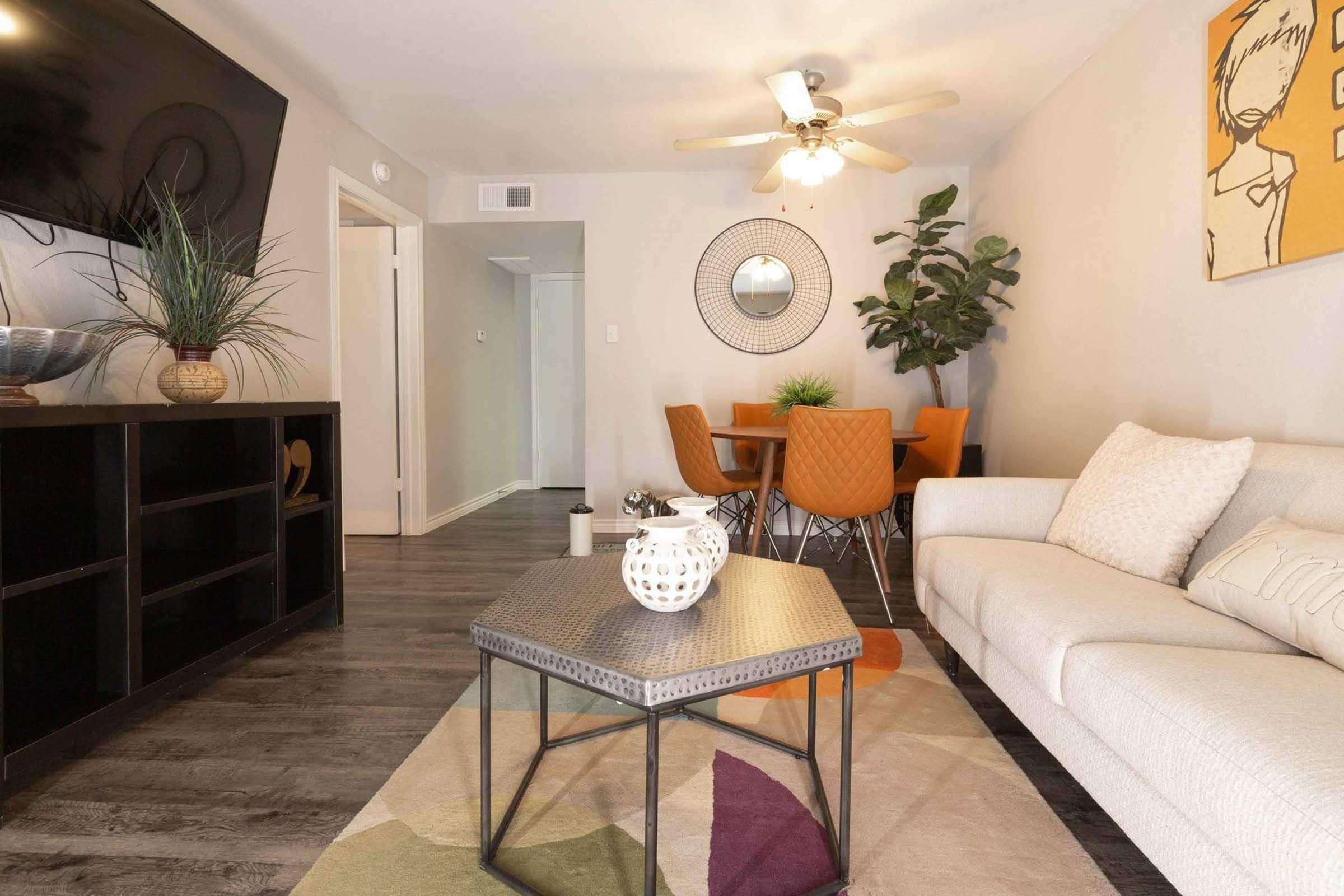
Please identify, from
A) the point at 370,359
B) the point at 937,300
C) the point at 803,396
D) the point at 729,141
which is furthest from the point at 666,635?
the point at 370,359

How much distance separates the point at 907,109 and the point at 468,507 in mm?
4030

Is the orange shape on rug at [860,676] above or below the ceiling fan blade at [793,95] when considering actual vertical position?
below

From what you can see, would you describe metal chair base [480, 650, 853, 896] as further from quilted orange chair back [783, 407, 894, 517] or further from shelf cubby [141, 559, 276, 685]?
quilted orange chair back [783, 407, 894, 517]

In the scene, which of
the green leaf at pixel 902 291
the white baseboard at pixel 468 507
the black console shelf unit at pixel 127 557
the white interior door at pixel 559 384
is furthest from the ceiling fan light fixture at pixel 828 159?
the white interior door at pixel 559 384

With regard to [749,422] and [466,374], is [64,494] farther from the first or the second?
[466,374]

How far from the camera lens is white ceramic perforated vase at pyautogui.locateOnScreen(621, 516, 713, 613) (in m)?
1.23

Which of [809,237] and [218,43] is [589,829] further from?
[809,237]

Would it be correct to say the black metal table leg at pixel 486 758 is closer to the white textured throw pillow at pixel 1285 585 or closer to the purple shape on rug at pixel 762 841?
the purple shape on rug at pixel 762 841

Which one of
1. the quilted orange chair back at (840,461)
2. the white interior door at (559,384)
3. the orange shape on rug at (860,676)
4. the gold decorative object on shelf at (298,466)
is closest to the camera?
the orange shape on rug at (860,676)

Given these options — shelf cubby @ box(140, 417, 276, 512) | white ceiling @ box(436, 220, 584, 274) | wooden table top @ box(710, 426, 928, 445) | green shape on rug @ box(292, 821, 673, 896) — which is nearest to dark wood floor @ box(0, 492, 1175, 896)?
green shape on rug @ box(292, 821, 673, 896)

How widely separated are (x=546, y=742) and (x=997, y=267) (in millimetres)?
3343

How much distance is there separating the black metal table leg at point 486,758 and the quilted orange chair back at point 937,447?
2.48 meters

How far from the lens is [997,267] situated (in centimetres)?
379

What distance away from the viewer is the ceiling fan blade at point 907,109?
2.75 m
